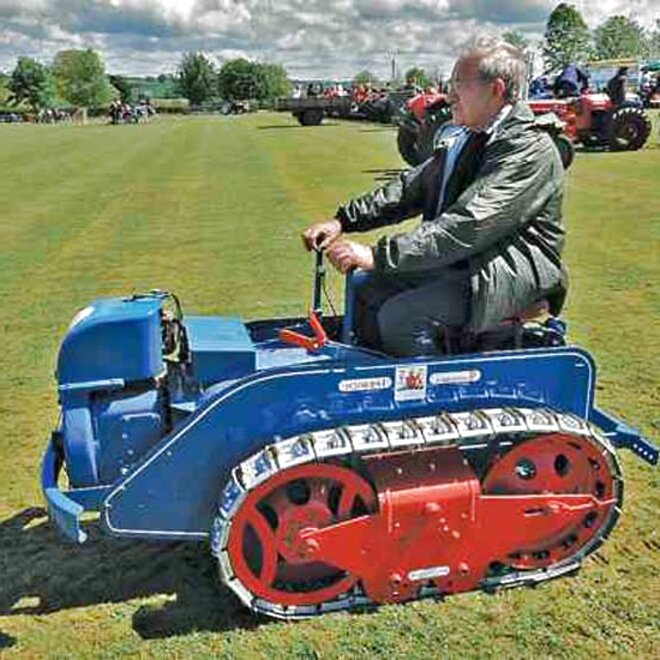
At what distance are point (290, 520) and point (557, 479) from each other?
1.14 metres

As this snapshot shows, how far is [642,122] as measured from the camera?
2284 centimetres

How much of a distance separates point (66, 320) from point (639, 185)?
12044mm

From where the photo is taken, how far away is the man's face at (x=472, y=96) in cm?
339

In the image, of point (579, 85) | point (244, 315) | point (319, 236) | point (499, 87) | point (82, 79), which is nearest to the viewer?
point (499, 87)

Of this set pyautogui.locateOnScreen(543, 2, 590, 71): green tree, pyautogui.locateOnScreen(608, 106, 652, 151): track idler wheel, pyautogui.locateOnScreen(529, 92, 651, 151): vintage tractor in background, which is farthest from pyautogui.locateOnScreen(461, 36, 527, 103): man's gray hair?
pyautogui.locateOnScreen(543, 2, 590, 71): green tree

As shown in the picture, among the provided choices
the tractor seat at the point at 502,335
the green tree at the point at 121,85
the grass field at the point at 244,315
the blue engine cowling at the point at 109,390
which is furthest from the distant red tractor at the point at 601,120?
the green tree at the point at 121,85

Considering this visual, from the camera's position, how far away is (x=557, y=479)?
145 inches

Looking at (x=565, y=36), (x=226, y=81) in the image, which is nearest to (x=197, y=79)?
(x=226, y=81)

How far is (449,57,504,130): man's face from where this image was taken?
11.1 ft

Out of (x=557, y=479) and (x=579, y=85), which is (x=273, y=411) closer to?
(x=557, y=479)

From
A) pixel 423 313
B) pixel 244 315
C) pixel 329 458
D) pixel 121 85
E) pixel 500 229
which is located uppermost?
pixel 121 85

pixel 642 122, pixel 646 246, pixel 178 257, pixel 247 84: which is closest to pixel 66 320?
pixel 178 257

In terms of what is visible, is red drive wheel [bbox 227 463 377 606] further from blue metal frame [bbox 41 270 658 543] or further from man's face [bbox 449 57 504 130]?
man's face [bbox 449 57 504 130]

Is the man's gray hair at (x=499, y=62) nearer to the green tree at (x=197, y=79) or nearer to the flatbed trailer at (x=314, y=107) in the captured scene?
the flatbed trailer at (x=314, y=107)
